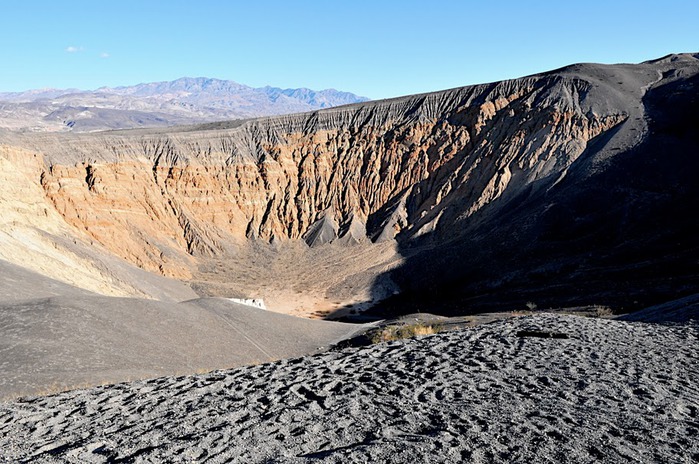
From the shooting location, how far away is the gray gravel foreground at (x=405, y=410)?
6.54m

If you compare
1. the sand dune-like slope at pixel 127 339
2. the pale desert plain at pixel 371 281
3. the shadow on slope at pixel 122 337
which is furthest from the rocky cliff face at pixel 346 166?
the sand dune-like slope at pixel 127 339

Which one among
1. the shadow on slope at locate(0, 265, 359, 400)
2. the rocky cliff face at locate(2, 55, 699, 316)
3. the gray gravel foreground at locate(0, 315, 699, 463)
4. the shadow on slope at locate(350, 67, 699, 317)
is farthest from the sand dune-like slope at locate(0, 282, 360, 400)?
the rocky cliff face at locate(2, 55, 699, 316)

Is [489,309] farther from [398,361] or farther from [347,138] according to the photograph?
[347,138]

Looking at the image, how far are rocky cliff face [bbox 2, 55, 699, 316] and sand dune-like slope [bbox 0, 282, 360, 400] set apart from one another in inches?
907

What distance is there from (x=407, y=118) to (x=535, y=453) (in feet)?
171

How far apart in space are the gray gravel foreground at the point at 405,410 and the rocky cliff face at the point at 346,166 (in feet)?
107

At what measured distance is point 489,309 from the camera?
29.0 m

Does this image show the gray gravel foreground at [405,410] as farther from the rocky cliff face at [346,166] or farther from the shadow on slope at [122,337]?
the rocky cliff face at [346,166]

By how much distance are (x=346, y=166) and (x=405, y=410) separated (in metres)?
49.3

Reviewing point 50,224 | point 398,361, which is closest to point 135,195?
point 50,224

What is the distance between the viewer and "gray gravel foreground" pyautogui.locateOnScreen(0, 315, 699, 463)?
6.54 meters

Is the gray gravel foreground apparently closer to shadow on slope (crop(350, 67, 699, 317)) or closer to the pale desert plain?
the pale desert plain

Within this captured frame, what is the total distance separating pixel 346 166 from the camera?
A: 56406 millimetres

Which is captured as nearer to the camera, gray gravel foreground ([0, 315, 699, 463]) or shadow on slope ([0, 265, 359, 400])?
gray gravel foreground ([0, 315, 699, 463])
